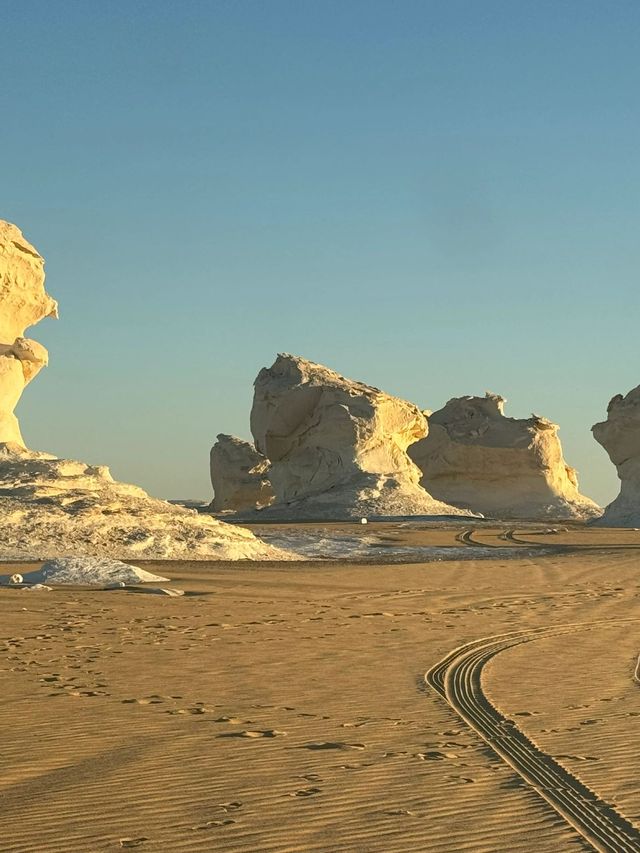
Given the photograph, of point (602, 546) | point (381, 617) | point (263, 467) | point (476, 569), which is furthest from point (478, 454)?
point (381, 617)

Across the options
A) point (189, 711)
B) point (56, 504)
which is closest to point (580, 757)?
point (189, 711)

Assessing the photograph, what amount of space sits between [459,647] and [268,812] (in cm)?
753

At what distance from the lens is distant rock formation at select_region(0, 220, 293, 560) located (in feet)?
85.4

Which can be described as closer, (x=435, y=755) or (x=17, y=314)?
(x=435, y=755)

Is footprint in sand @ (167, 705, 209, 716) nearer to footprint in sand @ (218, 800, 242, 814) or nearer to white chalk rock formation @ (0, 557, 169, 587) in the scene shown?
footprint in sand @ (218, 800, 242, 814)

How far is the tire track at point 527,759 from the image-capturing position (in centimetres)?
554

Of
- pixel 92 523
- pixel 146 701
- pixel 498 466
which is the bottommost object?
pixel 146 701

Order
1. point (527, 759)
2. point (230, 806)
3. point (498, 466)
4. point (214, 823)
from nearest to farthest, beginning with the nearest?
1. point (214, 823)
2. point (230, 806)
3. point (527, 759)
4. point (498, 466)

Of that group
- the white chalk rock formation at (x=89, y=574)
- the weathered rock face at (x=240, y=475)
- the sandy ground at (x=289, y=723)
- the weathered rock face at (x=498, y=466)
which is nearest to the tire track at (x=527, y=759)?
the sandy ground at (x=289, y=723)

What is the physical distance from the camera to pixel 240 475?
7531 centimetres

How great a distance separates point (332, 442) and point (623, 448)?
1572 cm

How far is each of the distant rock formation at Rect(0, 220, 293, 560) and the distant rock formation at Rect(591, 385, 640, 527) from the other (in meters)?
33.7

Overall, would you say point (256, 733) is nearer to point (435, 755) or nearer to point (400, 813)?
point (435, 755)

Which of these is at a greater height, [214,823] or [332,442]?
[332,442]
